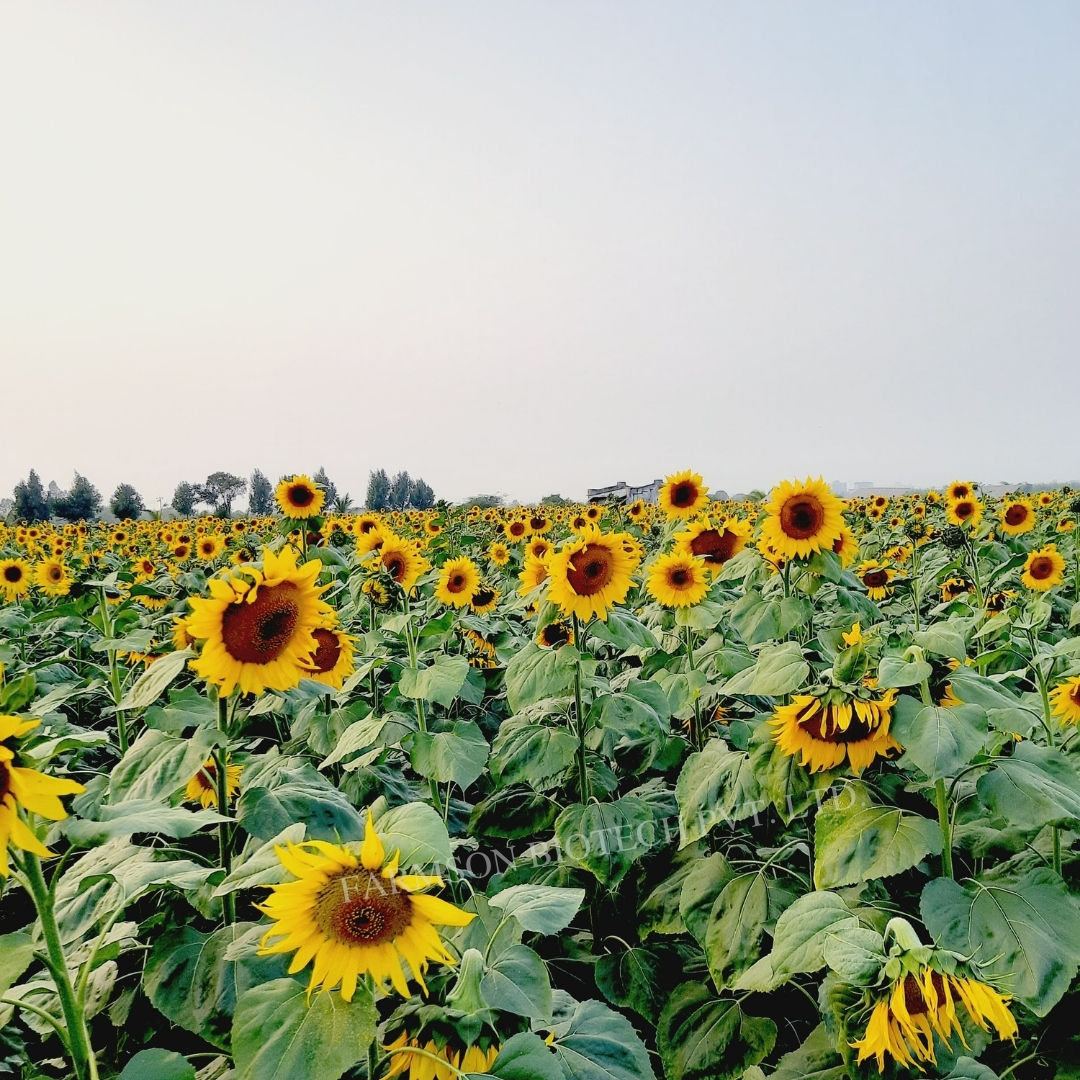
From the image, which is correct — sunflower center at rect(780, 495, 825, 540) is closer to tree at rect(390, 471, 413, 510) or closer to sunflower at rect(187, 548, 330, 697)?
sunflower at rect(187, 548, 330, 697)

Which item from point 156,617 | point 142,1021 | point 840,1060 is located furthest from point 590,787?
point 156,617

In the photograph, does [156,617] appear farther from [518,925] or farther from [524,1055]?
[524,1055]

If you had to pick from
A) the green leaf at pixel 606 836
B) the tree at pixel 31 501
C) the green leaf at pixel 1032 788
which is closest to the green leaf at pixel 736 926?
the green leaf at pixel 606 836

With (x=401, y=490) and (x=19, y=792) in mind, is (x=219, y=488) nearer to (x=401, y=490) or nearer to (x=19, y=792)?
(x=401, y=490)

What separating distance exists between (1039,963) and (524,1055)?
3.67ft

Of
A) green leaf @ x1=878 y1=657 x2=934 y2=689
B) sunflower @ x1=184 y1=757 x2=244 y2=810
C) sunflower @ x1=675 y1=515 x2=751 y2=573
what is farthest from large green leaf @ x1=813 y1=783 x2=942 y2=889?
sunflower @ x1=675 y1=515 x2=751 y2=573

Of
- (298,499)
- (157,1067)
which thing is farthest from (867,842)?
(298,499)

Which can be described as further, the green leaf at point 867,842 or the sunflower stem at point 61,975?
the green leaf at point 867,842

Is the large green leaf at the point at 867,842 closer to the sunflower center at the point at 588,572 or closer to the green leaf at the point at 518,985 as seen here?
the green leaf at the point at 518,985

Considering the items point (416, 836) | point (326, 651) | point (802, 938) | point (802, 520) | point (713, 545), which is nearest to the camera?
point (416, 836)

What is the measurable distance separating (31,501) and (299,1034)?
179 feet

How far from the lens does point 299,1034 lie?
3.98 feet

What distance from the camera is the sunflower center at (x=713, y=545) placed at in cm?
459

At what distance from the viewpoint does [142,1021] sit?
216cm
